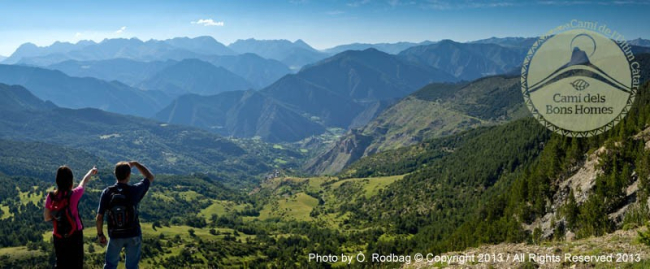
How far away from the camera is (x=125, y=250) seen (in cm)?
1498

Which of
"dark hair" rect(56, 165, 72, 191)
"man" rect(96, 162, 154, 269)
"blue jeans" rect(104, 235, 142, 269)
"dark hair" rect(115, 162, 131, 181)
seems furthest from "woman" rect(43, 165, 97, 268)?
"dark hair" rect(115, 162, 131, 181)

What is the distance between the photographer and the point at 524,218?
57.5m

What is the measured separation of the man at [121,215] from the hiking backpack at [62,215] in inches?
42.9

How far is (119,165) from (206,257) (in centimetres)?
12419

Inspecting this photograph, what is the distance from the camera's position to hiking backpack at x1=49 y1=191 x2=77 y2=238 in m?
14.3

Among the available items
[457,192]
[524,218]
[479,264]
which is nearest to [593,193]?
[524,218]

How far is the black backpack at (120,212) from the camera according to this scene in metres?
14.2

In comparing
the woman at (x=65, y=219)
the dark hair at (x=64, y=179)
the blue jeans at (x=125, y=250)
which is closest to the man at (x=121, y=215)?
the blue jeans at (x=125, y=250)

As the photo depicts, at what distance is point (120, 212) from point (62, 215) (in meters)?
2.43

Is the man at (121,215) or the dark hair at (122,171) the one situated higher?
the dark hair at (122,171)

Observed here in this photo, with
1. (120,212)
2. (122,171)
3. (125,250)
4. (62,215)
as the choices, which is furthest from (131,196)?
(62,215)

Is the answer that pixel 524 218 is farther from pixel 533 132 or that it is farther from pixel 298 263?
pixel 533 132

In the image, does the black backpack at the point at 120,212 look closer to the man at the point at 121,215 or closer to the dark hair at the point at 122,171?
the man at the point at 121,215

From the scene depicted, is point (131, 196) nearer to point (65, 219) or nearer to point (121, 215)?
point (121, 215)
